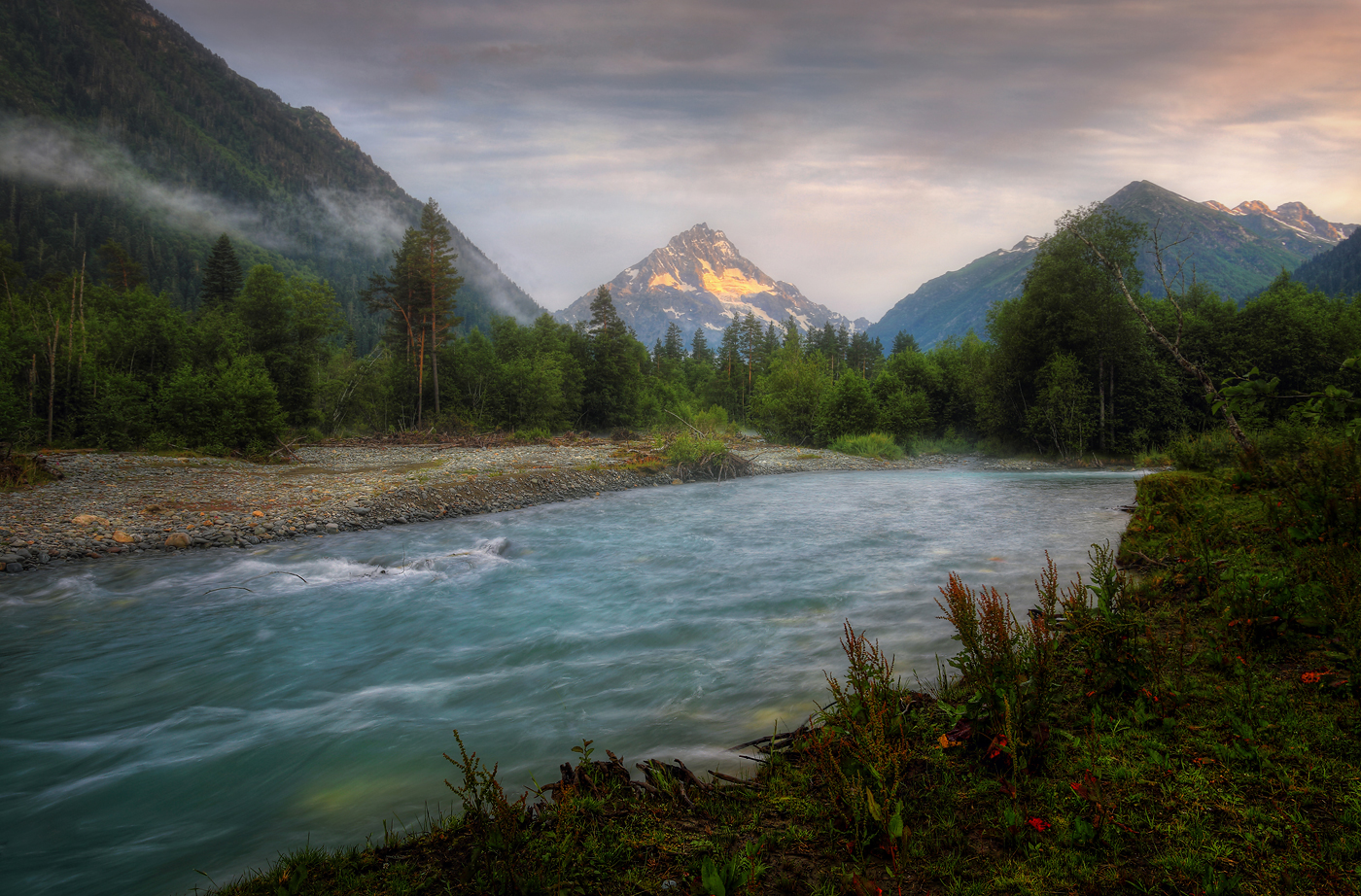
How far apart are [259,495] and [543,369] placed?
29.6m

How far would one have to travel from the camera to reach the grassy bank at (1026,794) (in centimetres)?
221

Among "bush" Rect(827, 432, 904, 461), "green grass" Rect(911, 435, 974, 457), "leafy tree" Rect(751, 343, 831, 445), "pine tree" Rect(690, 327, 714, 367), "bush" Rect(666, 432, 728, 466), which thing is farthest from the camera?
"pine tree" Rect(690, 327, 714, 367)

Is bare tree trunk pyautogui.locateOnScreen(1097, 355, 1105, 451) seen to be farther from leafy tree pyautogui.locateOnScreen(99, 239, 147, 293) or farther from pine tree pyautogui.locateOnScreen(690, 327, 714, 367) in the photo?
leafy tree pyautogui.locateOnScreen(99, 239, 147, 293)

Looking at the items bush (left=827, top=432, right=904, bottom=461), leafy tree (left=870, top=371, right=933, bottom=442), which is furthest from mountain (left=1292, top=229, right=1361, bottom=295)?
bush (left=827, top=432, right=904, bottom=461)

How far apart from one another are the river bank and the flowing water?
0.88 m

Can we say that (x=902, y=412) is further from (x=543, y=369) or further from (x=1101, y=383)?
(x=543, y=369)

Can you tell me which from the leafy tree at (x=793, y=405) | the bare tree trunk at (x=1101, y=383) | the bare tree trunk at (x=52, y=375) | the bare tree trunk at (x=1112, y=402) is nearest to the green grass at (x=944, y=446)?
the leafy tree at (x=793, y=405)

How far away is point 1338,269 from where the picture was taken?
341ft

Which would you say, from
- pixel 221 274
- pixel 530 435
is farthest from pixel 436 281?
pixel 221 274

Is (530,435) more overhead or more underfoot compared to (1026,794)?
more overhead

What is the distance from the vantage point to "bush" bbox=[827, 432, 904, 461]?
40.6m

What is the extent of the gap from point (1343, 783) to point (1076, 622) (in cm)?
143

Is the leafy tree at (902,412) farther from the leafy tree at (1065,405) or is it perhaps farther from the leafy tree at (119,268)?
the leafy tree at (119,268)

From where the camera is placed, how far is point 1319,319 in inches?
1232
